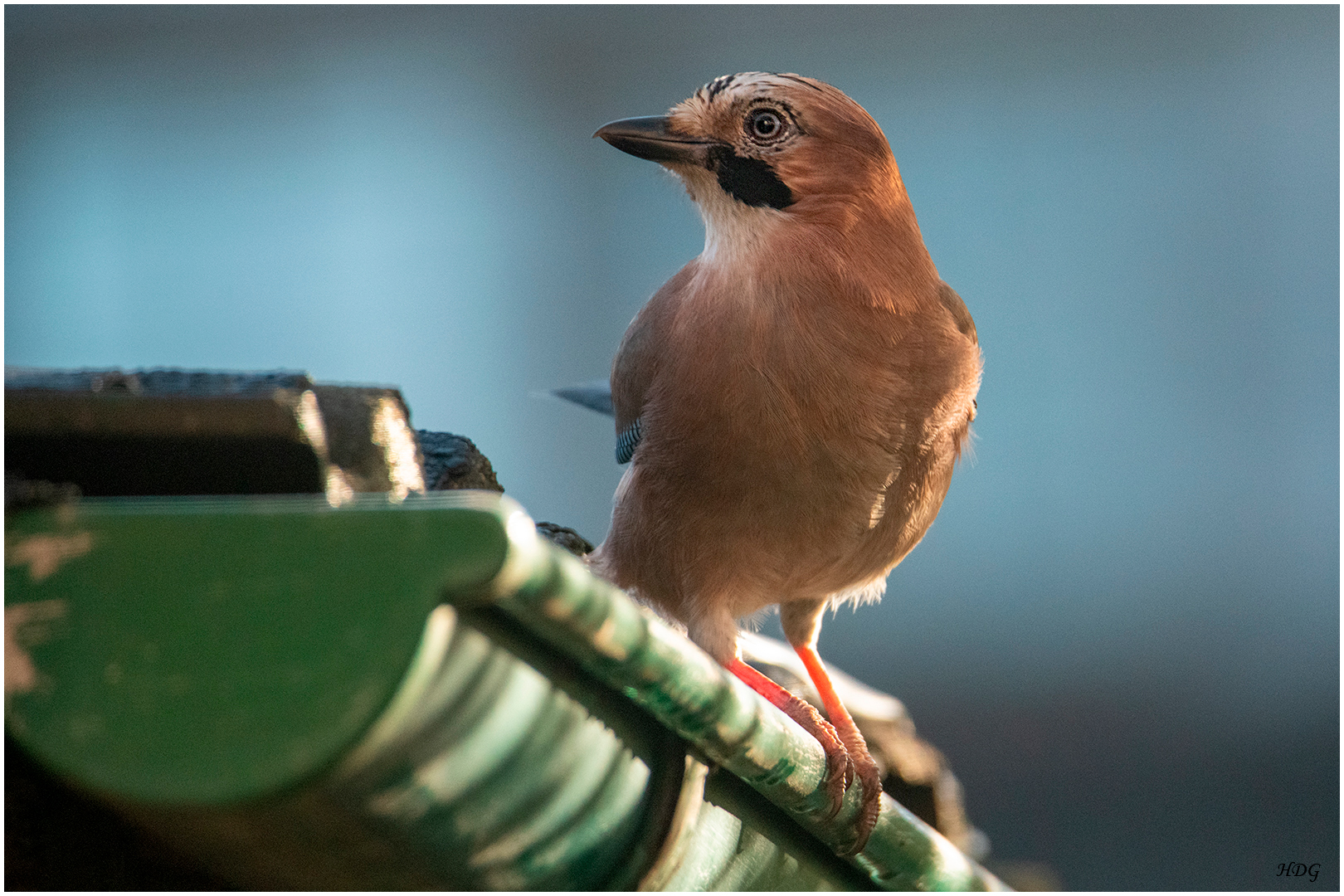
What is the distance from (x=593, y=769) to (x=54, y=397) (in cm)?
41

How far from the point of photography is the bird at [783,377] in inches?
60.1

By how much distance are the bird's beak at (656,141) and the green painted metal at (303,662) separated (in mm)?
1166

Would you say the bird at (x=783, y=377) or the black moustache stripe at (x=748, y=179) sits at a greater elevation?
the black moustache stripe at (x=748, y=179)

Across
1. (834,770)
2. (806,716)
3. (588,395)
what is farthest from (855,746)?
(588,395)

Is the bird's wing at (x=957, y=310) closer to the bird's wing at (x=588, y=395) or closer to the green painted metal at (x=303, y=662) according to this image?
the bird's wing at (x=588, y=395)

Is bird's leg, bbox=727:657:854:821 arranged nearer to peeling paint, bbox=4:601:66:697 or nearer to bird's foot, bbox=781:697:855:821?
bird's foot, bbox=781:697:855:821

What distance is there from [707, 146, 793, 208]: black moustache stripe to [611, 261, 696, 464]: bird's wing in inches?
5.8

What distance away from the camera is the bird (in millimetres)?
1527

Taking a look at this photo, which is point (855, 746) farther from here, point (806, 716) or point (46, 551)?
point (46, 551)

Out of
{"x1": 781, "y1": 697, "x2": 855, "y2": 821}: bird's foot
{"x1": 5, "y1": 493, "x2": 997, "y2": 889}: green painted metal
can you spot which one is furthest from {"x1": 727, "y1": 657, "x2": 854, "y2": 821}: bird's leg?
{"x1": 5, "y1": 493, "x2": 997, "y2": 889}: green painted metal

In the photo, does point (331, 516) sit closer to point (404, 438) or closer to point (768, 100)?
point (404, 438)

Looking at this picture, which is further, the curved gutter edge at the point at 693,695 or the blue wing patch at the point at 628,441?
the blue wing patch at the point at 628,441

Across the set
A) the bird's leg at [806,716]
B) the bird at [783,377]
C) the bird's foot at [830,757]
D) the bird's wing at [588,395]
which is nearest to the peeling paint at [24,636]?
the bird's foot at [830,757]

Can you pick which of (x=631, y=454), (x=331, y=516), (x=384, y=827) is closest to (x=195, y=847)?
(x=384, y=827)
